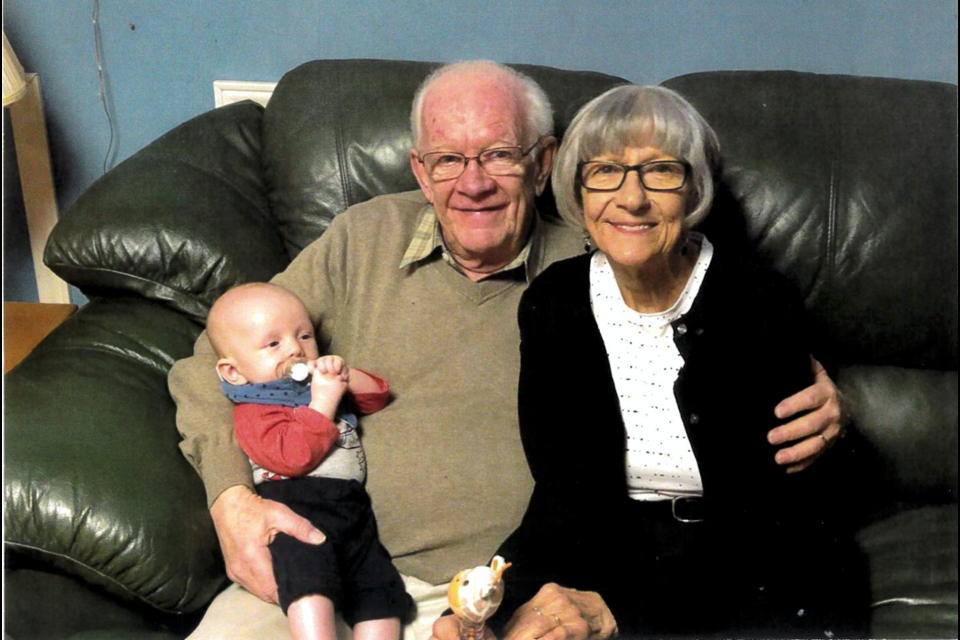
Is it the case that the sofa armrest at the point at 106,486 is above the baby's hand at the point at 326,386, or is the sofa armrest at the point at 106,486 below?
below

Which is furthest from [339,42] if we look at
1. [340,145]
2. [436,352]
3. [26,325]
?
[26,325]

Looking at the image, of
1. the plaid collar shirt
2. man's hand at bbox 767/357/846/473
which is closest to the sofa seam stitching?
the plaid collar shirt

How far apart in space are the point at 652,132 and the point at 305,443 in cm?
63

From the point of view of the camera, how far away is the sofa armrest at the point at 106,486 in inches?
46.7

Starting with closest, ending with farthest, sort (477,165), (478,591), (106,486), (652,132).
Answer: (478,591) < (652,132) < (106,486) < (477,165)

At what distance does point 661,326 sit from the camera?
1185 millimetres

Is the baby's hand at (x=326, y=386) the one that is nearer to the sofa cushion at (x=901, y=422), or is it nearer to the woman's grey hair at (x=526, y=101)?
the woman's grey hair at (x=526, y=101)

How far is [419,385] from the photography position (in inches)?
54.2

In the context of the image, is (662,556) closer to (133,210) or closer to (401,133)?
(401,133)

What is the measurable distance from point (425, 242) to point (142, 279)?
1.72 ft

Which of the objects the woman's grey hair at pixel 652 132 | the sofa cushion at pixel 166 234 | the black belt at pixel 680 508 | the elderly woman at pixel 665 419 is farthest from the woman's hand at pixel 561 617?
the sofa cushion at pixel 166 234

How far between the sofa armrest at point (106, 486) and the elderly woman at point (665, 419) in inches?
18.4

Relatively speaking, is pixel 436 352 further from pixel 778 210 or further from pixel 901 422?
pixel 901 422

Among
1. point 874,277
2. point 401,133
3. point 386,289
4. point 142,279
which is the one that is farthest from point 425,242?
point 874,277
